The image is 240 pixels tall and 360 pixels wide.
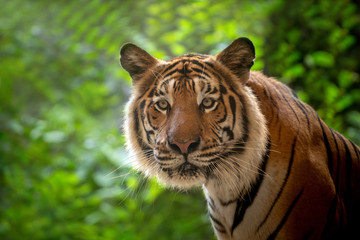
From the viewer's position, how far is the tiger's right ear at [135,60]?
3.36 feet

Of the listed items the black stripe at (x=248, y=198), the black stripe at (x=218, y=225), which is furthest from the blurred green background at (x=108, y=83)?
the black stripe at (x=248, y=198)

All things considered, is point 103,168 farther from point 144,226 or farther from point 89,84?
point 89,84

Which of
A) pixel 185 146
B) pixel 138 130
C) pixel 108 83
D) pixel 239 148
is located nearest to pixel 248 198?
pixel 239 148

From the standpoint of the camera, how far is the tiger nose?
903 millimetres

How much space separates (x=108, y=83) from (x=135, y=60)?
2771mm

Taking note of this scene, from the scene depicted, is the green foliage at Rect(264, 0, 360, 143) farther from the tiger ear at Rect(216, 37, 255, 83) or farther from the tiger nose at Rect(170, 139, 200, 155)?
the tiger nose at Rect(170, 139, 200, 155)

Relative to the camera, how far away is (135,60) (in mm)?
1062

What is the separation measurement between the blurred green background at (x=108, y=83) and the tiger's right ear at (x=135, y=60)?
3.16 ft

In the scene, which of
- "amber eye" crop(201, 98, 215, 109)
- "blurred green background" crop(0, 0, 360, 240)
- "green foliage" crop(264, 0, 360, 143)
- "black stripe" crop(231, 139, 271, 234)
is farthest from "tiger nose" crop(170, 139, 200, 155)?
"green foliage" crop(264, 0, 360, 143)

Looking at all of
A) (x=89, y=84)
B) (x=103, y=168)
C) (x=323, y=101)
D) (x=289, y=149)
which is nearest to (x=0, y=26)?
(x=89, y=84)

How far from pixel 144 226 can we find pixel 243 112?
6.73 feet

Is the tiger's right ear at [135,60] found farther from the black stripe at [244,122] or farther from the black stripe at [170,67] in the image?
the black stripe at [244,122]

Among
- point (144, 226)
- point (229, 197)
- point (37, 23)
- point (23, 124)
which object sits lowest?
point (144, 226)

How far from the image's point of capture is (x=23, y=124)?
12.5ft
